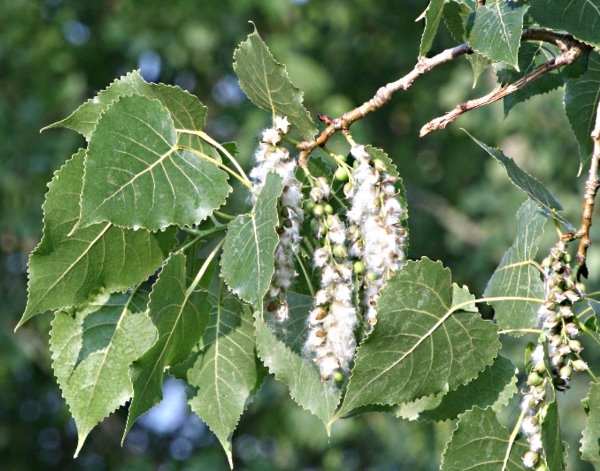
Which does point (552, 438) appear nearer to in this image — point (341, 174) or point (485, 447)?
point (485, 447)

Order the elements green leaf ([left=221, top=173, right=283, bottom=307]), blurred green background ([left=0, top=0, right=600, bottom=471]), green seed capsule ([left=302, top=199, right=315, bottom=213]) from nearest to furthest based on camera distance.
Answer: green leaf ([left=221, top=173, right=283, bottom=307]) < green seed capsule ([left=302, top=199, right=315, bottom=213]) < blurred green background ([left=0, top=0, right=600, bottom=471])

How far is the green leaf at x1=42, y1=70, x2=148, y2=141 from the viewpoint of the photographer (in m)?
1.33

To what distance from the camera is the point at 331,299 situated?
1.23 m

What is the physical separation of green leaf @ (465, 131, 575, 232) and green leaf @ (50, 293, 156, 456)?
1.55 feet

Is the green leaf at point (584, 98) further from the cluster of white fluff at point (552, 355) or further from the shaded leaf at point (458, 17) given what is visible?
the cluster of white fluff at point (552, 355)

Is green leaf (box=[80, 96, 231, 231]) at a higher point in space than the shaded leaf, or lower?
lower

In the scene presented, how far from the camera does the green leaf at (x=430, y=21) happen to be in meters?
1.27

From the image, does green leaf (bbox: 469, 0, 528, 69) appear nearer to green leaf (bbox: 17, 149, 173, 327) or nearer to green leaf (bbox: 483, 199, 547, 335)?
green leaf (bbox: 483, 199, 547, 335)

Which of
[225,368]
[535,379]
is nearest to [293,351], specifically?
[225,368]

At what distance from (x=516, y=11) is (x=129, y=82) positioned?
0.49 metres

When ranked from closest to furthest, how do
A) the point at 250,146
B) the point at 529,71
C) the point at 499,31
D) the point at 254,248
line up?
the point at 254,248, the point at 499,31, the point at 529,71, the point at 250,146

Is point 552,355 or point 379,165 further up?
point 379,165

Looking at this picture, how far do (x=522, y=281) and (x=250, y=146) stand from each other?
421 cm

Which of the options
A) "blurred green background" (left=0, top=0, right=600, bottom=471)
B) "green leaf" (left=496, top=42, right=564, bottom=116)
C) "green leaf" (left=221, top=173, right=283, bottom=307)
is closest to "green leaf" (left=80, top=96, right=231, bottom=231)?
"green leaf" (left=221, top=173, right=283, bottom=307)
